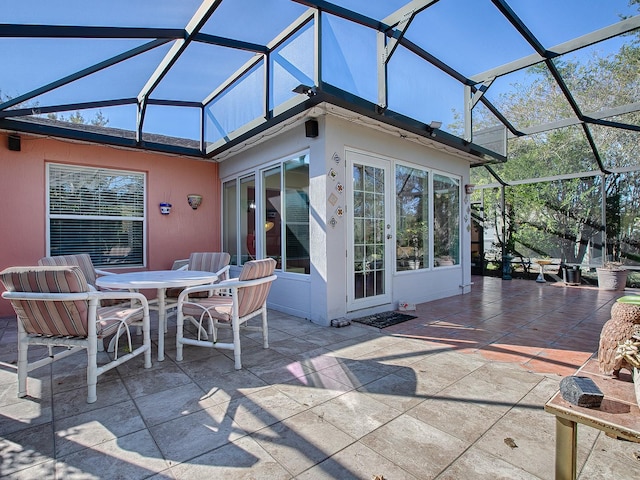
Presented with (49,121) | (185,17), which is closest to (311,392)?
(185,17)

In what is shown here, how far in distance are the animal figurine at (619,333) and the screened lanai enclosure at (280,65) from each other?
10.8 ft

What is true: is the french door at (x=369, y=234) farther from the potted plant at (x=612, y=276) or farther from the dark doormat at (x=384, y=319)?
the potted plant at (x=612, y=276)

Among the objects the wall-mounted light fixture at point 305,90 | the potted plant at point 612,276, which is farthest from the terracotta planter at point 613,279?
the wall-mounted light fixture at point 305,90

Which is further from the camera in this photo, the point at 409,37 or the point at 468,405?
the point at 409,37

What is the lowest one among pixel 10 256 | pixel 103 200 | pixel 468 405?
pixel 468 405

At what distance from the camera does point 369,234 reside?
5008mm

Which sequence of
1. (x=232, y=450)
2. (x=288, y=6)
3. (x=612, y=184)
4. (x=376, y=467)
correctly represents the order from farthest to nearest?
(x=612, y=184) → (x=288, y=6) → (x=232, y=450) → (x=376, y=467)

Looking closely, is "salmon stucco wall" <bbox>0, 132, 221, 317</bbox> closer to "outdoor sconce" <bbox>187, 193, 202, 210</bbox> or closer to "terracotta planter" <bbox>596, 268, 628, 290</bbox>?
"outdoor sconce" <bbox>187, 193, 202, 210</bbox>

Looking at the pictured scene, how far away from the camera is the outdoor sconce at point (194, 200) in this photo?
6.43 m

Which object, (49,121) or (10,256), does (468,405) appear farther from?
(49,121)

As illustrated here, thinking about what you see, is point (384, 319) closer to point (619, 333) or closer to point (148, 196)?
point (619, 333)

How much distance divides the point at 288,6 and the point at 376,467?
14.4 feet

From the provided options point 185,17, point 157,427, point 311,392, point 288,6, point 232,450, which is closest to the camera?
point 232,450

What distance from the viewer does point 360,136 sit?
4746 mm
